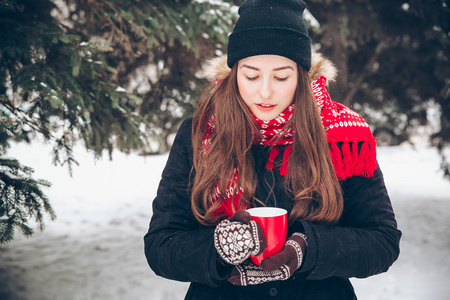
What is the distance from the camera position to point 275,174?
70.3 inches

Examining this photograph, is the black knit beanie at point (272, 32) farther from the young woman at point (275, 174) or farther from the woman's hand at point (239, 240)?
the woman's hand at point (239, 240)

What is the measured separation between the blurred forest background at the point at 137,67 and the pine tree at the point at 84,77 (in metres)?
0.01

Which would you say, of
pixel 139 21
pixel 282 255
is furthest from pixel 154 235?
pixel 139 21

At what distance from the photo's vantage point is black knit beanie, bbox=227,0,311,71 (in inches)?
68.7

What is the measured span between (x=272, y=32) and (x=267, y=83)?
0.24 metres

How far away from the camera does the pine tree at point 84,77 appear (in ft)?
9.25

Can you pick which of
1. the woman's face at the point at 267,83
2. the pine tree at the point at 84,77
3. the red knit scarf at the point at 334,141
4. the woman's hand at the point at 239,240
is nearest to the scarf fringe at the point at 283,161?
the red knit scarf at the point at 334,141

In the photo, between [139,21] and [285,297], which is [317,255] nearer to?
[285,297]

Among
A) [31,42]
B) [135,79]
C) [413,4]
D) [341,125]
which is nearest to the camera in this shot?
[341,125]

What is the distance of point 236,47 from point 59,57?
1.94 metres

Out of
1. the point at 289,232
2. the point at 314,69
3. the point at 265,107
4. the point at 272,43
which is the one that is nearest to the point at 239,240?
the point at 289,232

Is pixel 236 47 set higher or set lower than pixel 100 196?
higher

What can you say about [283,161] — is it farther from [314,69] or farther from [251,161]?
[314,69]

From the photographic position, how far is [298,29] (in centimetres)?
181
